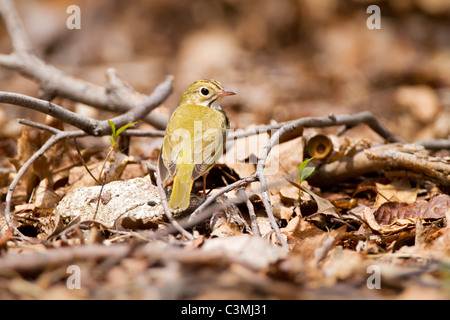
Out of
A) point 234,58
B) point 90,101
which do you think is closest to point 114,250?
point 90,101

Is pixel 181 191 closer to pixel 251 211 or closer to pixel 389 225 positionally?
pixel 251 211

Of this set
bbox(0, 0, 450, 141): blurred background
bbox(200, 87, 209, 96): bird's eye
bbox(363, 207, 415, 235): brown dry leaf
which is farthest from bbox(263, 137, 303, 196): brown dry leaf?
bbox(0, 0, 450, 141): blurred background

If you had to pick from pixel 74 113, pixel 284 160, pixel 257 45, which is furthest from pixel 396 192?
pixel 257 45

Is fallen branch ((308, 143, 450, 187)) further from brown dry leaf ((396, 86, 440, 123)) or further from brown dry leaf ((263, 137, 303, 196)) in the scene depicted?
brown dry leaf ((396, 86, 440, 123))
